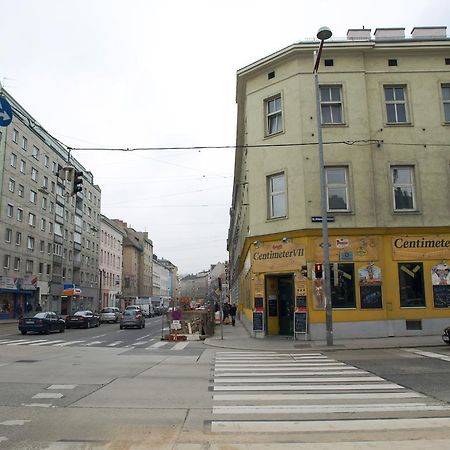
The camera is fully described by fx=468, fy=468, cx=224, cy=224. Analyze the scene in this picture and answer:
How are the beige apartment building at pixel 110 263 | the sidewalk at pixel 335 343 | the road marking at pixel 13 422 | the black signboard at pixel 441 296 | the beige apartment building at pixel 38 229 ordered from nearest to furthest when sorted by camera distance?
the road marking at pixel 13 422 < the sidewalk at pixel 335 343 < the black signboard at pixel 441 296 < the beige apartment building at pixel 38 229 < the beige apartment building at pixel 110 263

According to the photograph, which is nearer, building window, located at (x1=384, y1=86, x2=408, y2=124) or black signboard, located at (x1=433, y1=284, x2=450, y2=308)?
→ black signboard, located at (x1=433, y1=284, x2=450, y2=308)

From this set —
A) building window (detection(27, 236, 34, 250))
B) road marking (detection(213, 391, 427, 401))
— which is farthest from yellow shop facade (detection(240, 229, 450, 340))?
building window (detection(27, 236, 34, 250))

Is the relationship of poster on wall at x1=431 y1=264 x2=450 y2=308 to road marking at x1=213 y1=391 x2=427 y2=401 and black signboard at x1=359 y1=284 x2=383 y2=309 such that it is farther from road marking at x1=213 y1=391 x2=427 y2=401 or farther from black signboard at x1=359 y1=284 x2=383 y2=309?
road marking at x1=213 y1=391 x2=427 y2=401

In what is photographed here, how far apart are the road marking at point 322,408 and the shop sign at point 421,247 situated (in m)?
14.0

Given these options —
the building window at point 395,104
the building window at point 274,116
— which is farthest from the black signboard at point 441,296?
the building window at point 274,116

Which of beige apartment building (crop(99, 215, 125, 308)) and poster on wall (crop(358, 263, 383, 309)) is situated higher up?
beige apartment building (crop(99, 215, 125, 308))

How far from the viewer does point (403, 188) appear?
2155 centimetres

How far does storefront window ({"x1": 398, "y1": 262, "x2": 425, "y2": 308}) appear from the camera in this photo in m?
20.6

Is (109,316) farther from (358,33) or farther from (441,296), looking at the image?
(358,33)

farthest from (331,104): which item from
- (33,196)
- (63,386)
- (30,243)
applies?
(33,196)

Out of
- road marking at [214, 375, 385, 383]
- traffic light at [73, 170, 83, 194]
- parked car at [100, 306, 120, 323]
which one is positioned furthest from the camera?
parked car at [100, 306, 120, 323]

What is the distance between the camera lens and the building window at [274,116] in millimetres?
22828

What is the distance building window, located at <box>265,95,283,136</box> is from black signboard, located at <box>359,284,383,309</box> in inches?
333

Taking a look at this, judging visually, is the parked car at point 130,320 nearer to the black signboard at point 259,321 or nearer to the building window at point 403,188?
the black signboard at point 259,321
